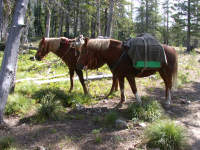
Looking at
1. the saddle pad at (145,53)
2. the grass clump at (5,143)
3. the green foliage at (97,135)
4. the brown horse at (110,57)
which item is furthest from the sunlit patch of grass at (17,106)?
the saddle pad at (145,53)

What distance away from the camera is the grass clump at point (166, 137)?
11.3ft

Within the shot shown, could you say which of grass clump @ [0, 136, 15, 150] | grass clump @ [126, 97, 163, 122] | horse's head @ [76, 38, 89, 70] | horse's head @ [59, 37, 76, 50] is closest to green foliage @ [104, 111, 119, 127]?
grass clump @ [126, 97, 163, 122]

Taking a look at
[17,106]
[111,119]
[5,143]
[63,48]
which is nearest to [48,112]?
[17,106]

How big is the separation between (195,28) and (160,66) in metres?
22.1

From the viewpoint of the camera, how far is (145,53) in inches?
205

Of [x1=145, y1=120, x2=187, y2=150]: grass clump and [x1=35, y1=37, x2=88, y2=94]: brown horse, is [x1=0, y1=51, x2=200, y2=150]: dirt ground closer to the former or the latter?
[x1=145, y1=120, x2=187, y2=150]: grass clump

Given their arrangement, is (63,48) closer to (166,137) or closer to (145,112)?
(145,112)

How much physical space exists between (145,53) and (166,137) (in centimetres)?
243

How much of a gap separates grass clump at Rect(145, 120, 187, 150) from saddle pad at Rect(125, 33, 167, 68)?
1.92m

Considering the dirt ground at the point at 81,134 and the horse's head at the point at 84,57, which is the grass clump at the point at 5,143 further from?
the horse's head at the point at 84,57

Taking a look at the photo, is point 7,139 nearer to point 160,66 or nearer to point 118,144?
point 118,144

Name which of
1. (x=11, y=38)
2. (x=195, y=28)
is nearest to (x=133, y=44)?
(x=11, y=38)

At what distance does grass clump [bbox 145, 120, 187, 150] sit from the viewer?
3.43m

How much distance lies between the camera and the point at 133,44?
513cm
